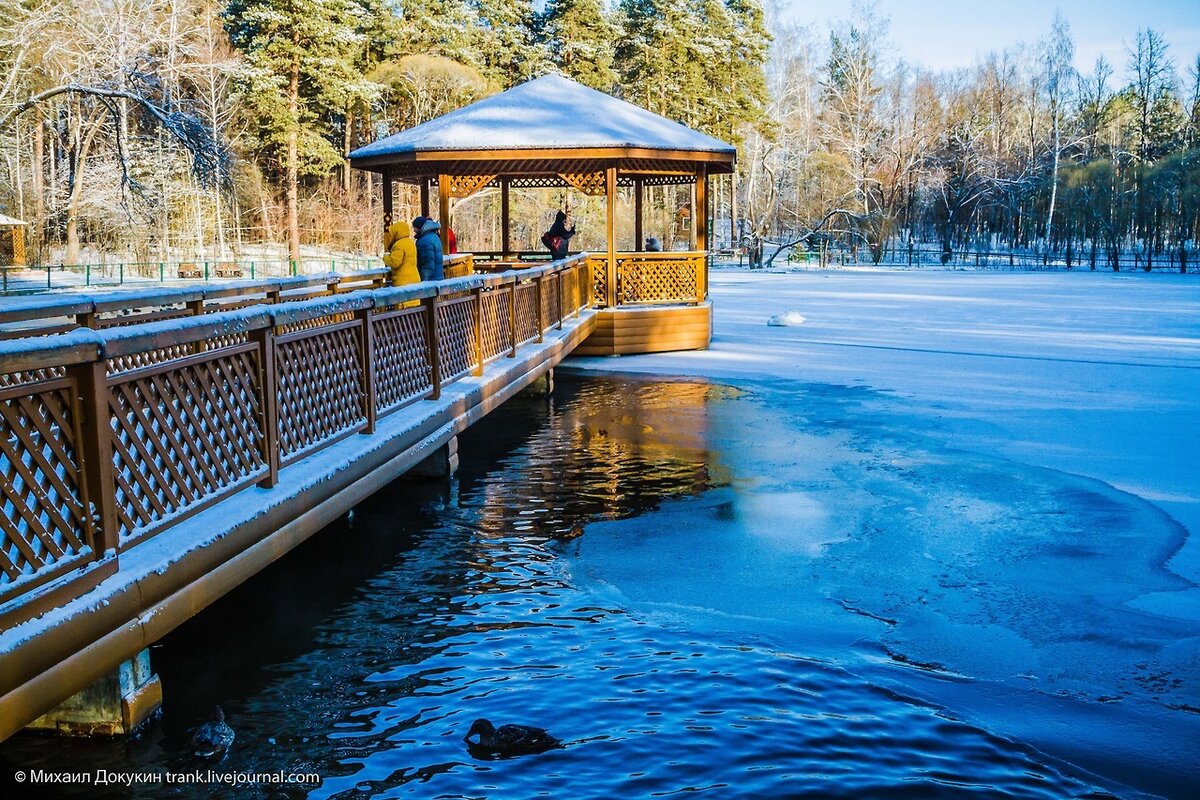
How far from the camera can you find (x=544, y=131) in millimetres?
19328

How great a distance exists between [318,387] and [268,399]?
801 millimetres

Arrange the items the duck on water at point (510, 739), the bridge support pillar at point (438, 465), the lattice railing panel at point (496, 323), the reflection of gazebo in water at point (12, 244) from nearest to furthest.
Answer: the duck on water at point (510, 739) → the bridge support pillar at point (438, 465) → the lattice railing panel at point (496, 323) → the reflection of gazebo in water at point (12, 244)

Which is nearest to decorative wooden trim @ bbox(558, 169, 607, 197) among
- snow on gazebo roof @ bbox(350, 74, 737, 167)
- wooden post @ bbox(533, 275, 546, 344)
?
snow on gazebo roof @ bbox(350, 74, 737, 167)

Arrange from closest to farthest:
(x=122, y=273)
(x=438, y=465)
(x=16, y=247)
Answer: (x=438, y=465)
(x=122, y=273)
(x=16, y=247)

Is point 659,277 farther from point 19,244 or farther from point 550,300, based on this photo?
point 19,244

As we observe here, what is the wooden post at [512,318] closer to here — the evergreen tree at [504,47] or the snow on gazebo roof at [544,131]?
the snow on gazebo roof at [544,131]

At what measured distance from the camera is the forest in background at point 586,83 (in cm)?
4519

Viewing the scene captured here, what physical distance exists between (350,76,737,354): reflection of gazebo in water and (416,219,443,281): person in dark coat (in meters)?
6.43

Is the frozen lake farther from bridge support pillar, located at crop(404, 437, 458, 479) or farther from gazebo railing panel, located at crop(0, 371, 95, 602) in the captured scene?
gazebo railing panel, located at crop(0, 371, 95, 602)

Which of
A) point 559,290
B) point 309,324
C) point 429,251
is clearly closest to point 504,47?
point 559,290

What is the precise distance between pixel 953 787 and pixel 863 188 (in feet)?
219

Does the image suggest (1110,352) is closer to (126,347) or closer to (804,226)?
(126,347)

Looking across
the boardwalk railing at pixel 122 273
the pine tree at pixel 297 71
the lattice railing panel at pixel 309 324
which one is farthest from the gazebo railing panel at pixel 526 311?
the pine tree at pixel 297 71

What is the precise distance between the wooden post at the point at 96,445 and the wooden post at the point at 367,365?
300 centimetres
